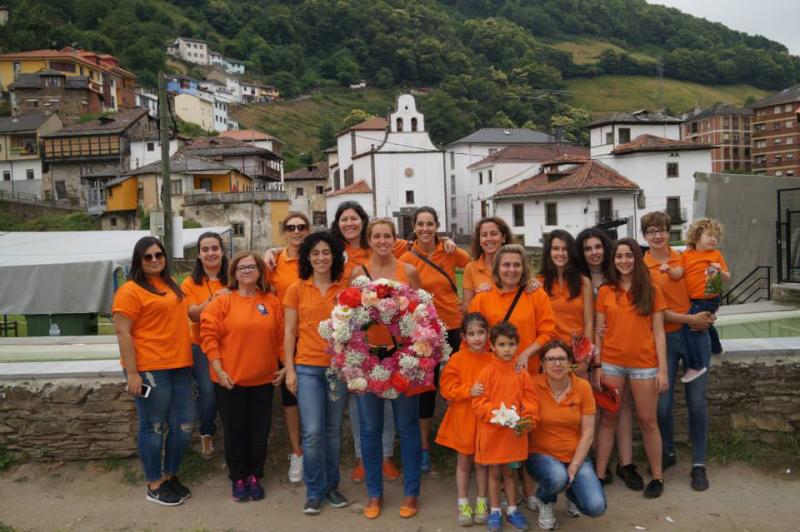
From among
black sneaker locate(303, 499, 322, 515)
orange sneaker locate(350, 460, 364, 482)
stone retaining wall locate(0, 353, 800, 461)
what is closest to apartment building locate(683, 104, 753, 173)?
stone retaining wall locate(0, 353, 800, 461)

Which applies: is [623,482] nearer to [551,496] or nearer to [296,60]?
[551,496]

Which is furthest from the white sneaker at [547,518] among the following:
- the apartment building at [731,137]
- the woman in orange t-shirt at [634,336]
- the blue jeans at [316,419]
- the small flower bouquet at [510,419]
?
the apartment building at [731,137]

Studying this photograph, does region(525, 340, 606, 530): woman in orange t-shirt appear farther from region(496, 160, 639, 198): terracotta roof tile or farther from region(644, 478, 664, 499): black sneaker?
region(496, 160, 639, 198): terracotta roof tile

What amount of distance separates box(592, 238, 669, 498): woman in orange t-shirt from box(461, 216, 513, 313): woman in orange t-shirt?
0.80 metres

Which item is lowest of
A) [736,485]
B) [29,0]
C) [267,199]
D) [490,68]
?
[736,485]

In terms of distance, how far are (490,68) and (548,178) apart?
69.1 metres

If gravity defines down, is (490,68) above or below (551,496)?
above

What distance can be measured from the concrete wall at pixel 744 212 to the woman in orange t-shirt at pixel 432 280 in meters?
11.4

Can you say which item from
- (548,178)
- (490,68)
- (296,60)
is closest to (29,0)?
(296,60)

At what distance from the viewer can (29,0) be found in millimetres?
91250

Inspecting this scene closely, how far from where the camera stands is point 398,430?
14.5 feet

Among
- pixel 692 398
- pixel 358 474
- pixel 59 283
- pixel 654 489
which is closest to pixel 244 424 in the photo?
pixel 358 474

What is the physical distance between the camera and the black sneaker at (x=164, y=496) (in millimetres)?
4742

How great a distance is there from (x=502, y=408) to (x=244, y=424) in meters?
1.85
